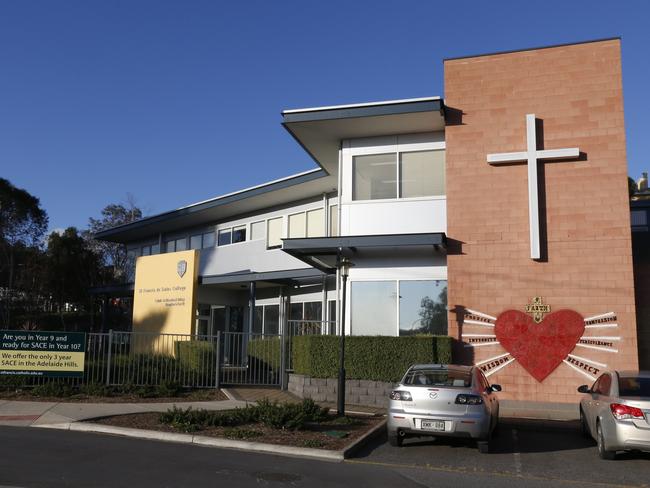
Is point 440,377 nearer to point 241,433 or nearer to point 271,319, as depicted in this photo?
point 241,433

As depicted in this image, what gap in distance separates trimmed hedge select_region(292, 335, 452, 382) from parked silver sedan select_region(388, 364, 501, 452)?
479cm

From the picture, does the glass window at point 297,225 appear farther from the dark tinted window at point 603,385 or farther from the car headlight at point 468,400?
the car headlight at point 468,400

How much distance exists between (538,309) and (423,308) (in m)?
2.89

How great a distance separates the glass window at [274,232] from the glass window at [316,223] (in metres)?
1.77

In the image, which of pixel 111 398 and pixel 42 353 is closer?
pixel 111 398

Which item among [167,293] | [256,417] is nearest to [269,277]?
[167,293]

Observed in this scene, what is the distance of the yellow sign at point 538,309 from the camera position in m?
16.2

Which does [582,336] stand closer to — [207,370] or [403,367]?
[403,367]

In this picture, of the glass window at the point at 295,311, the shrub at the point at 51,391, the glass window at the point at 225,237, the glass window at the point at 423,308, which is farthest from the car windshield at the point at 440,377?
the glass window at the point at 225,237

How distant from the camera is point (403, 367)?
16.0 m

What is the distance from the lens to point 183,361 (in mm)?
18422

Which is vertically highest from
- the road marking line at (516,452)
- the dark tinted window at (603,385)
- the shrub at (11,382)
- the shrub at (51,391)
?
the dark tinted window at (603,385)

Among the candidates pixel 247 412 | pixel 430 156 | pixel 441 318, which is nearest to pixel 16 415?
pixel 247 412

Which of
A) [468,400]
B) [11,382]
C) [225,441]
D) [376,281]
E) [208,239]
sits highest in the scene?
[208,239]
